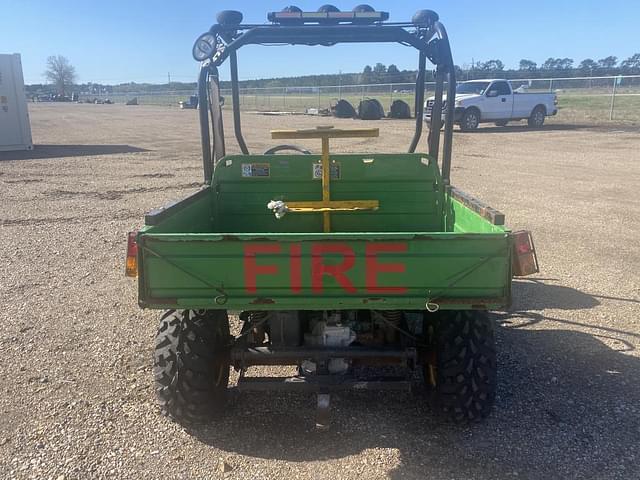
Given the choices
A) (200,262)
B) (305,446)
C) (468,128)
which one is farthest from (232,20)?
(468,128)

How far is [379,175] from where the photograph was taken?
468cm

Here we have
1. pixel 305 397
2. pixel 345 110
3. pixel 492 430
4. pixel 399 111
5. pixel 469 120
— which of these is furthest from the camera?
pixel 345 110

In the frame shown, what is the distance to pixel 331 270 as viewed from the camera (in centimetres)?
289

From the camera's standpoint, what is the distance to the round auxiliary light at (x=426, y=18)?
14.5 feet

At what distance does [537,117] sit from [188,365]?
2452 cm

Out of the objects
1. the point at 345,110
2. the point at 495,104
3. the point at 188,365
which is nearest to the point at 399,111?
the point at 345,110

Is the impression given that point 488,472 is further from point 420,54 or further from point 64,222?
point 64,222

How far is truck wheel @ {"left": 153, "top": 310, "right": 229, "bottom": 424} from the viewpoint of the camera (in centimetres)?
330

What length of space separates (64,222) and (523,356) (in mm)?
7122

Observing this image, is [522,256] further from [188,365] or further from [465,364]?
[188,365]

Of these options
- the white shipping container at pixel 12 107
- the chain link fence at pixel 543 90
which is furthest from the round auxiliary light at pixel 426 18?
the chain link fence at pixel 543 90

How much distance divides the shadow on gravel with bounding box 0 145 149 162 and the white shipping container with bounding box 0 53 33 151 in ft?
1.45

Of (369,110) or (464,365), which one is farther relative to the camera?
(369,110)

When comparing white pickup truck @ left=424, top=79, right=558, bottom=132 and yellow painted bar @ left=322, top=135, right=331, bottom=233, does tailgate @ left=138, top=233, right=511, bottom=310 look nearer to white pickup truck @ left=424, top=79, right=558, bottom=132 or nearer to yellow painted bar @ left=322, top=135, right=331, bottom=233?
yellow painted bar @ left=322, top=135, right=331, bottom=233
